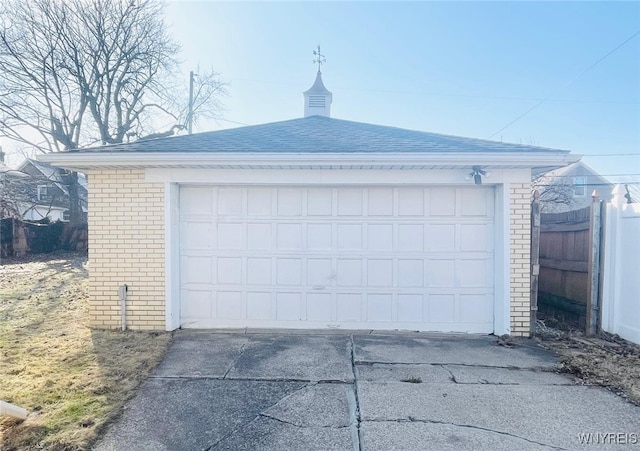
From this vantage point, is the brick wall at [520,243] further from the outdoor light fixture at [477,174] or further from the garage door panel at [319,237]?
the garage door panel at [319,237]

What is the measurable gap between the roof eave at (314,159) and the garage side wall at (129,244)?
309 mm

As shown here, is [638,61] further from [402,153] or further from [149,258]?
[149,258]

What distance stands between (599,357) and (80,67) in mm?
21017

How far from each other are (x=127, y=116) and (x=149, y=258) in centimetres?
1626

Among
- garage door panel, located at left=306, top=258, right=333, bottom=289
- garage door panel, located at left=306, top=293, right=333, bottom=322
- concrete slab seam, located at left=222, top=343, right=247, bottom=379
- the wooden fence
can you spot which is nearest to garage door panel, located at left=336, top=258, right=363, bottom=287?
garage door panel, located at left=306, top=258, right=333, bottom=289

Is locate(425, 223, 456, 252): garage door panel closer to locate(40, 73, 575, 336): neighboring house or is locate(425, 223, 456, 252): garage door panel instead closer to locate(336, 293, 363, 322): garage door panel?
locate(40, 73, 575, 336): neighboring house

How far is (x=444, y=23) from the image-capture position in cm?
872

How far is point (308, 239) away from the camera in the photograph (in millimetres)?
5387

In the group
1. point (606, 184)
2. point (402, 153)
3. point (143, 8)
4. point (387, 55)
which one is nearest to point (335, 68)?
point (387, 55)

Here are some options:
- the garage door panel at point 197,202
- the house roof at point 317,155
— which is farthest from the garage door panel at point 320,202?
the garage door panel at point 197,202

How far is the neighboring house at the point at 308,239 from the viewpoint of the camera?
5.04 meters

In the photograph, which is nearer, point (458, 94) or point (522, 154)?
point (522, 154)

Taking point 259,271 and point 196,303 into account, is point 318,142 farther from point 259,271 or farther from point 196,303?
point 196,303

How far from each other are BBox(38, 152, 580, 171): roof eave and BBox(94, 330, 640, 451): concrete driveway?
2.52m
